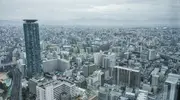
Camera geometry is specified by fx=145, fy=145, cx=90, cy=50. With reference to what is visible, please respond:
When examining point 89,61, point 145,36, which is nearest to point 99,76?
point 89,61

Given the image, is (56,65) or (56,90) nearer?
(56,90)

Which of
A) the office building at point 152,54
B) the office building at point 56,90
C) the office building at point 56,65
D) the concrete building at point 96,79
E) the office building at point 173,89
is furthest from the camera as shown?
the office building at point 56,65

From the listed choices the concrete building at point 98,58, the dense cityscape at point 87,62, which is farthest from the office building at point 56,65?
the concrete building at point 98,58

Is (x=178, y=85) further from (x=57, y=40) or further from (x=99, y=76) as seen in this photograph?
(x=57, y=40)

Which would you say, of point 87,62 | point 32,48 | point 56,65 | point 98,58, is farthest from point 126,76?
point 32,48

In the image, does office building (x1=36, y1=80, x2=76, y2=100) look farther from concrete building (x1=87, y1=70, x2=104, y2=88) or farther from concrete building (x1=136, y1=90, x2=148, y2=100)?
concrete building (x1=136, y1=90, x2=148, y2=100)

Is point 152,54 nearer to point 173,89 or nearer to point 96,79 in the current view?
point 96,79

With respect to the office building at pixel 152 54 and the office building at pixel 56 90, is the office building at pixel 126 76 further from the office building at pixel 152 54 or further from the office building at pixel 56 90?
the office building at pixel 56 90
